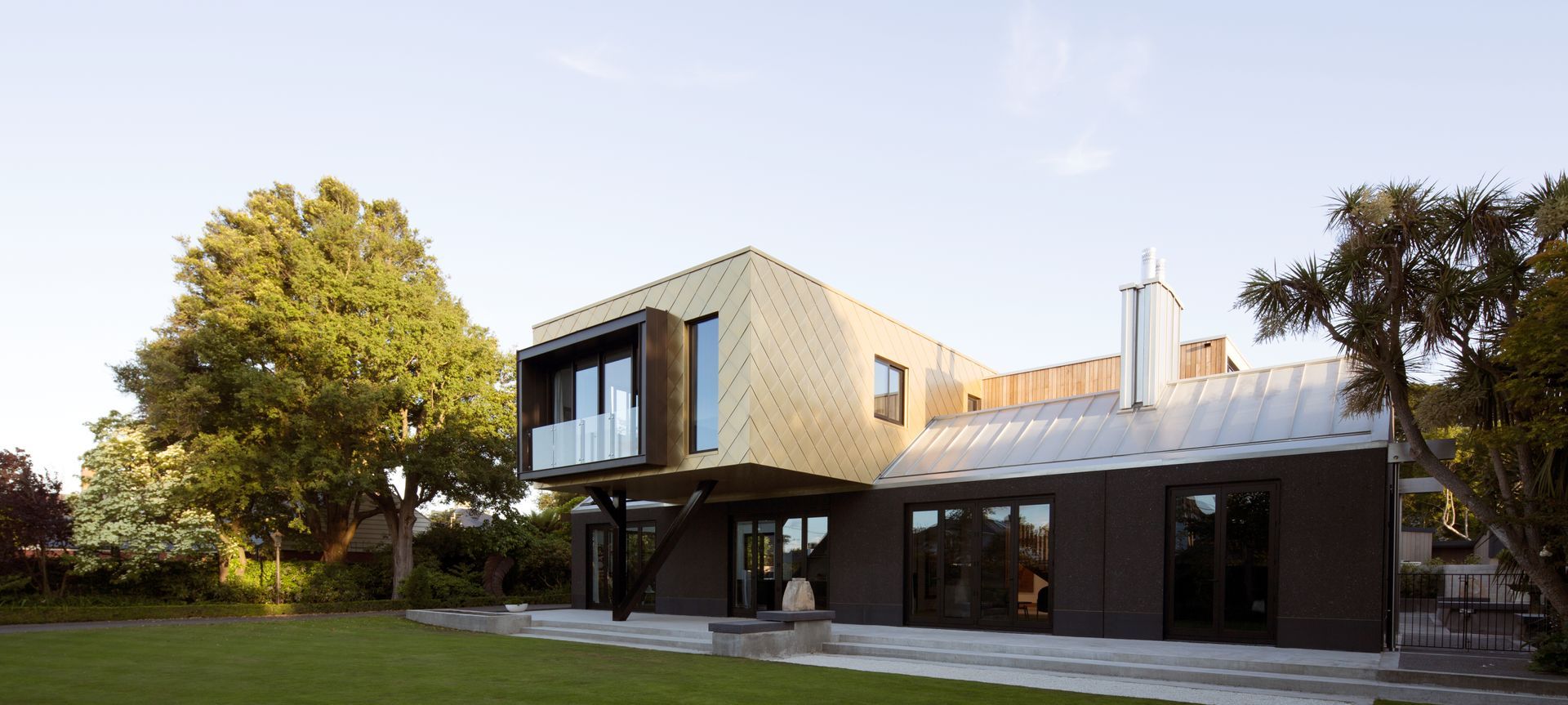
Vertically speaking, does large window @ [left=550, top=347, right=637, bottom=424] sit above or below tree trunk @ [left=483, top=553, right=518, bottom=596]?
above

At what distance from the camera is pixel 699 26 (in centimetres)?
1541

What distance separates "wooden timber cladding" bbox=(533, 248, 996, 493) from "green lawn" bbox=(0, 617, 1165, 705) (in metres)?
3.75

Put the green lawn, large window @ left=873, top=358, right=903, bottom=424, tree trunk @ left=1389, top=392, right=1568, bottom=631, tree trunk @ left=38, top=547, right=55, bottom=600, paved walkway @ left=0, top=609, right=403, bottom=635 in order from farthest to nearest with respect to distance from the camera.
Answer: tree trunk @ left=38, top=547, right=55, bottom=600
large window @ left=873, top=358, right=903, bottom=424
paved walkway @ left=0, top=609, right=403, bottom=635
tree trunk @ left=1389, top=392, right=1568, bottom=631
the green lawn

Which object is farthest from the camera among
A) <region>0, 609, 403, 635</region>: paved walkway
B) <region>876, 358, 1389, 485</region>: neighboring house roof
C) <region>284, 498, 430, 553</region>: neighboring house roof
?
<region>284, 498, 430, 553</region>: neighboring house roof

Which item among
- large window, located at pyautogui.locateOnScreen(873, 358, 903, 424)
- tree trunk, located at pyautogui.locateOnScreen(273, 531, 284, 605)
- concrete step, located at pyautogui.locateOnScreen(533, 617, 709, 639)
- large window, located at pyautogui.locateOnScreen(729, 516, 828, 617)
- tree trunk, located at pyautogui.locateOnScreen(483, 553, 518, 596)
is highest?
large window, located at pyautogui.locateOnScreen(873, 358, 903, 424)

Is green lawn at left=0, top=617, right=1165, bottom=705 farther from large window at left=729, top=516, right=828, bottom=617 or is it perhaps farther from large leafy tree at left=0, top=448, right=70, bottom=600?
large leafy tree at left=0, top=448, right=70, bottom=600

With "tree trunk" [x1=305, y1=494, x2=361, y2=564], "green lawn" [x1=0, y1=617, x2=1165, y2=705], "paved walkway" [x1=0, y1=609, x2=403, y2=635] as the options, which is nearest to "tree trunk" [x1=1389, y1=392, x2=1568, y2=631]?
"green lawn" [x1=0, y1=617, x2=1165, y2=705]

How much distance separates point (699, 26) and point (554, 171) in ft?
15.4

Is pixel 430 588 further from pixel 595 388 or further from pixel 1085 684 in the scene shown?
pixel 1085 684

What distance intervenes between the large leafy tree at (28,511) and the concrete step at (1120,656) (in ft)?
54.0

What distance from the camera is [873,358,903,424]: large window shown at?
17438 mm

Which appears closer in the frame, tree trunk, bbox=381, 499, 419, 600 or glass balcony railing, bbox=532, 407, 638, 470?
glass balcony railing, bbox=532, 407, 638, 470

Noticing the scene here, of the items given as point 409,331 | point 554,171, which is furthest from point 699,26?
point 409,331

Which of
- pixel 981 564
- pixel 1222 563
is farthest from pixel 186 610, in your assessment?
pixel 1222 563
